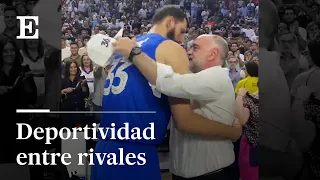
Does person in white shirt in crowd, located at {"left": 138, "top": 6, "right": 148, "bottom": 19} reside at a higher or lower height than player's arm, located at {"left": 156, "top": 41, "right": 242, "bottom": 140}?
higher

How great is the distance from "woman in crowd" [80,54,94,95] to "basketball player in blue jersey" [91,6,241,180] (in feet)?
0.33

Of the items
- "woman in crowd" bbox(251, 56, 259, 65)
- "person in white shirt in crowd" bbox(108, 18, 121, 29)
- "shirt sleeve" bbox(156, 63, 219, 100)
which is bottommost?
"shirt sleeve" bbox(156, 63, 219, 100)

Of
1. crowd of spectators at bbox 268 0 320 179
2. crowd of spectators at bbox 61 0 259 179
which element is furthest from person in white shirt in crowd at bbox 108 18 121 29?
crowd of spectators at bbox 268 0 320 179

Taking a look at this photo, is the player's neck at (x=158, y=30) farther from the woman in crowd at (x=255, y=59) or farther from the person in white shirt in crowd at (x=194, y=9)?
the woman in crowd at (x=255, y=59)

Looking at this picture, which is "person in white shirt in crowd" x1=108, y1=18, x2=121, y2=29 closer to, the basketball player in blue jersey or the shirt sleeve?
the basketball player in blue jersey

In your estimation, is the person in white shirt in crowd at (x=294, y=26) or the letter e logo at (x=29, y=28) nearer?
the letter e logo at (x=29, y=28)

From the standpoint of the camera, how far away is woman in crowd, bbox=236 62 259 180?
2.87 meters

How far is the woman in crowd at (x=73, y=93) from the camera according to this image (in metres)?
2.80

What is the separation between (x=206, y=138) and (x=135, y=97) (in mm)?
508

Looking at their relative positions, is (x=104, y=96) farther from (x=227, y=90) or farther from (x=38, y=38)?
(x=227, y=90)

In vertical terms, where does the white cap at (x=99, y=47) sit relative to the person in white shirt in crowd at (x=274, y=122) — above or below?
above

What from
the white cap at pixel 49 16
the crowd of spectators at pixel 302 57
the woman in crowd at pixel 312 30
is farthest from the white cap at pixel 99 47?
the woman in crowd at pixel 312 30

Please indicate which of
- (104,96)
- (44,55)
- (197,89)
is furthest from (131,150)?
(44,55)

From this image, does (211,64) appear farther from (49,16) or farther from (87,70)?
(49,16)
